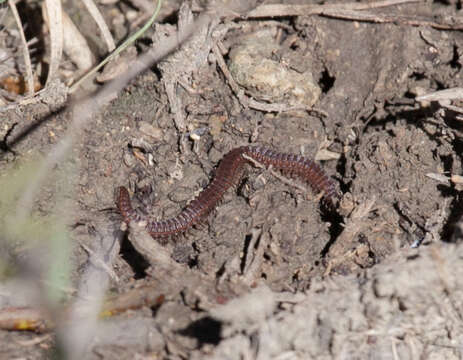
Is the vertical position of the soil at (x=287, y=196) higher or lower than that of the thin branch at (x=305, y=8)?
lower

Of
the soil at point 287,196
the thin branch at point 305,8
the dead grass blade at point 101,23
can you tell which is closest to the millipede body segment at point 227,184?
the soil at point 287,196

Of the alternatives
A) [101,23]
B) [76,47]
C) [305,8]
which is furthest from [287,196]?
[76,47]

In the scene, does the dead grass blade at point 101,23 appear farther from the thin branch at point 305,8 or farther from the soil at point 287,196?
the thin branch at point 305,8

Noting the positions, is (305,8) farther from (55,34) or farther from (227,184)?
(55,34)

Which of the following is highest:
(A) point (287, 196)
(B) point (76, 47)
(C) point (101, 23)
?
(C) point (101, 23)

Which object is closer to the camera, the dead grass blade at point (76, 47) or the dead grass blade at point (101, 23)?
the dead grass blade at point (101, 23)

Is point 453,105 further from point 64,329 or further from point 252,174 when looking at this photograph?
point 64,329

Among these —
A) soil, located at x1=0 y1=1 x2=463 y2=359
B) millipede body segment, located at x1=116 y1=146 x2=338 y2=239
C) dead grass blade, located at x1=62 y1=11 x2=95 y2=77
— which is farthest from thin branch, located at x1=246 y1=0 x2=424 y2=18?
dead grass blade, located at x1=62 y1=11 x2=95 y2=77
